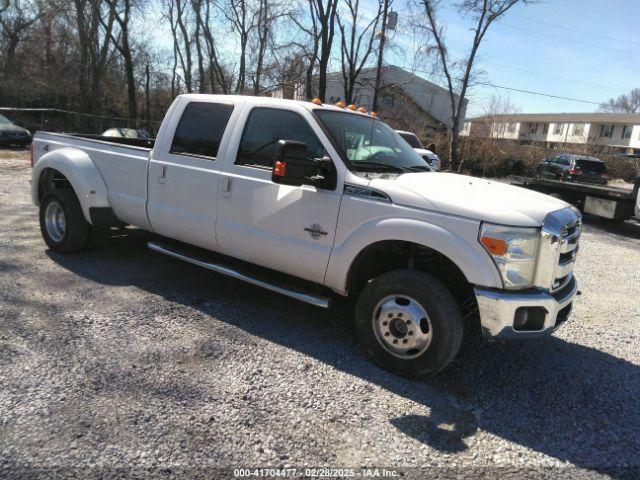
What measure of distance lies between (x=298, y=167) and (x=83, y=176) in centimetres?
293

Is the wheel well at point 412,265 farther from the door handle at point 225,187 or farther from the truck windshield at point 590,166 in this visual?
the truck windshield at point 590,166

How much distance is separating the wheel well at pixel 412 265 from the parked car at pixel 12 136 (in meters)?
19.7

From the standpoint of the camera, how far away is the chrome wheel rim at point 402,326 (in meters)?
3.44

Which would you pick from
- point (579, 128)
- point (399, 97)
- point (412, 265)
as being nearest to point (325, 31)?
→ point (399, 97)

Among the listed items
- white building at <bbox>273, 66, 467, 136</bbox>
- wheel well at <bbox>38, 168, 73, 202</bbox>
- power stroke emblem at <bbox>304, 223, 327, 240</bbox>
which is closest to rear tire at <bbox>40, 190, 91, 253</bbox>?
wheel well at <bbox>38, 168, 73, 202</bbox>

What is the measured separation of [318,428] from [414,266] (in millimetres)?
1441

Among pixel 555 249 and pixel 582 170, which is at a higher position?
pixel 582 170

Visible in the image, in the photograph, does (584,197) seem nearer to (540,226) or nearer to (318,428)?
(540,226)

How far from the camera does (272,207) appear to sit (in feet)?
13.3

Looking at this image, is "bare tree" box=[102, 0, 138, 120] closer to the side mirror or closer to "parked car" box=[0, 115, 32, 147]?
"parked car" box=[0, 115, 32, 147]

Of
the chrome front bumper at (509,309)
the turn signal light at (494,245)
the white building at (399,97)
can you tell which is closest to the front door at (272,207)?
the turn signal light at (494,245)

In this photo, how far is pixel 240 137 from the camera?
14.3 feet

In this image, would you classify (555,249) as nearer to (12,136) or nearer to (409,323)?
(409,323)

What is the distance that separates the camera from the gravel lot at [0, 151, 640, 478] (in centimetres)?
267
